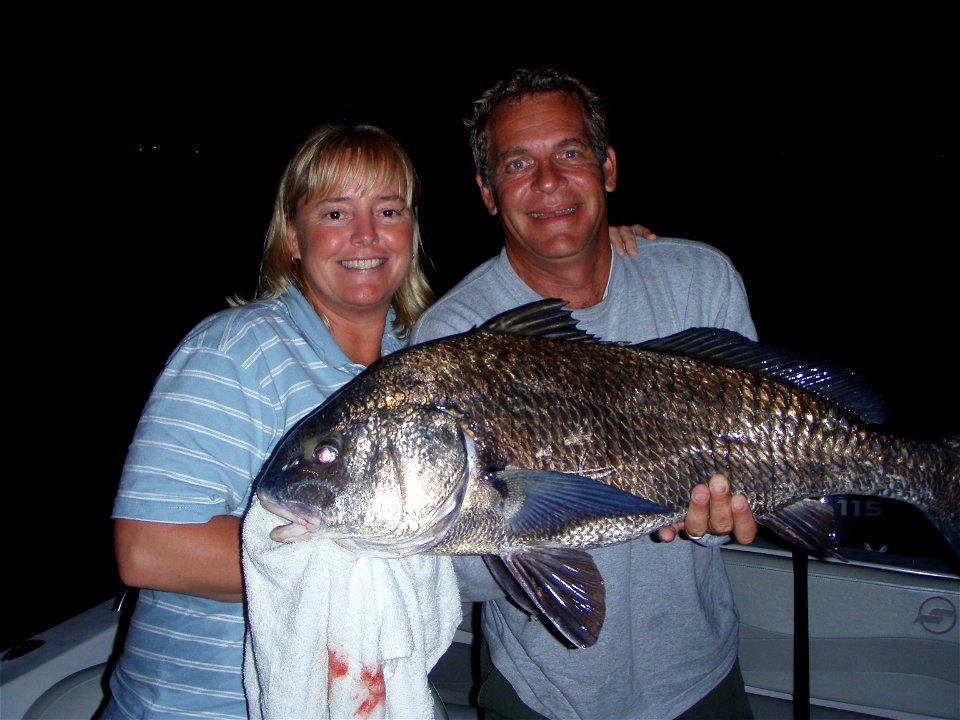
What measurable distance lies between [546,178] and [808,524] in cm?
150

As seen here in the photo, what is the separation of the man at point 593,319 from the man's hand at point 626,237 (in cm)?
4

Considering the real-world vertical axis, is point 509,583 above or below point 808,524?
below

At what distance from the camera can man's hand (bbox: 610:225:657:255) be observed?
2.57 meters

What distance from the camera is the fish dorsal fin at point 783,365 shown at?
2123 mm

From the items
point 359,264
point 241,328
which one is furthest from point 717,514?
point 241,328

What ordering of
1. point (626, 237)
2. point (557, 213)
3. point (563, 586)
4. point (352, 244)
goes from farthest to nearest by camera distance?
1. point (626, 237)
2. point (557, 213)
3. point (352, 244)
4. point (563, 586)

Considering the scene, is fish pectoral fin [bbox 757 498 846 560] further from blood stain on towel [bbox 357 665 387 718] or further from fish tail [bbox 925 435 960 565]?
blood stain on towel [bbox 357 665 387 718]

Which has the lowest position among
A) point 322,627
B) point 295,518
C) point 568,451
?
point 322,627

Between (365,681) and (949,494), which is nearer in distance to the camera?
(365,681)

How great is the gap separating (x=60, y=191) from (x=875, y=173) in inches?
2481

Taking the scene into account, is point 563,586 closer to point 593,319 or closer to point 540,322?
point 540,322

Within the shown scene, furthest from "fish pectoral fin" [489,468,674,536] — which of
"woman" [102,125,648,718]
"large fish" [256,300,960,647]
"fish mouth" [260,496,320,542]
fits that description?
"woman" [102,125,648,718]

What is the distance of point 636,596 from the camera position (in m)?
2.29

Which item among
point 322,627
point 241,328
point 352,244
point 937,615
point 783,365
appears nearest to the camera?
point 322,627
